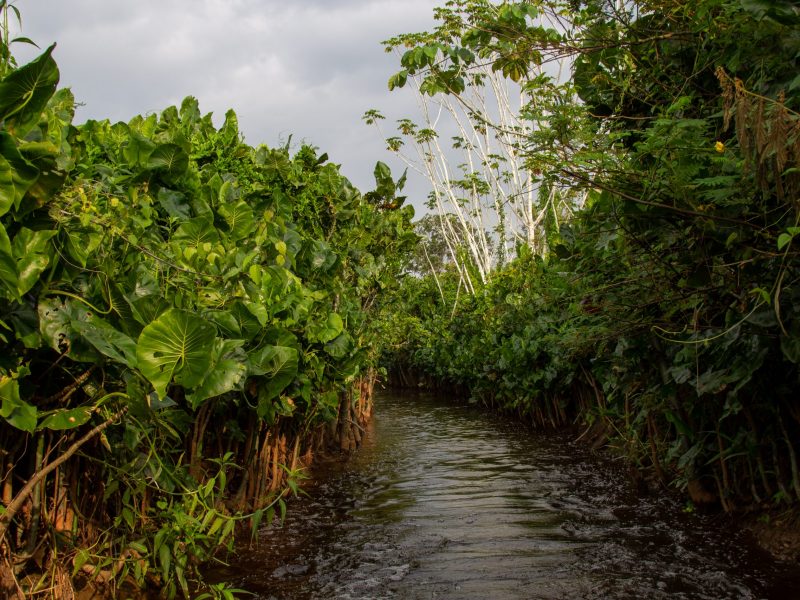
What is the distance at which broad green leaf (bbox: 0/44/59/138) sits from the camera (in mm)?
2010

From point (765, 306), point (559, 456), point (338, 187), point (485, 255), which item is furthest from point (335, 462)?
point (485, 255)

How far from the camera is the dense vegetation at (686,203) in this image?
3.02 meters

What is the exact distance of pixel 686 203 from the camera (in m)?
3.28

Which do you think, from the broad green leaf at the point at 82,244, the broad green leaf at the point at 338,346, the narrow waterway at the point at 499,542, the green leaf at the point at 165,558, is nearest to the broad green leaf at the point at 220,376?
the broad green leaf at the point at 82,244

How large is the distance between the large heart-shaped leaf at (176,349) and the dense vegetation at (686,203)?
1658 mm

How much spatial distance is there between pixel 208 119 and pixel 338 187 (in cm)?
208

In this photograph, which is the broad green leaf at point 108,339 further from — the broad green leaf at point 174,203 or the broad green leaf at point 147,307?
the broad green leaf at point 174,203

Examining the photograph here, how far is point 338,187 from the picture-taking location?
24.8ft

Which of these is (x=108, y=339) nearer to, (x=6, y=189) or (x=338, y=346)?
(x=6, y=189)

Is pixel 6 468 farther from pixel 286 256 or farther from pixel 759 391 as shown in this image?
pixel 759 391

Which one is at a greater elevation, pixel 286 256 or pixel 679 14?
pixel 679 14

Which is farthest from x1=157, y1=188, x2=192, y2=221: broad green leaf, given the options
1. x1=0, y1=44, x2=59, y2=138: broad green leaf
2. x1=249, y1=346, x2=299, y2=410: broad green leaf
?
x1=0, y1=44, x2=59, y2=138: broad green leaf

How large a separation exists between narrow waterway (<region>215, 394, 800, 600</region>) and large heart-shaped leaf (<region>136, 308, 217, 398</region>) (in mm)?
1751

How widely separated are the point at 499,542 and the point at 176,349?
3.03 m
